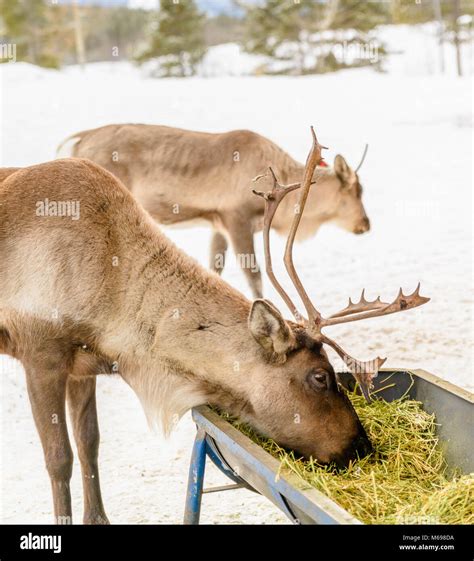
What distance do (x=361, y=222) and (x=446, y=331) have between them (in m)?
0.91

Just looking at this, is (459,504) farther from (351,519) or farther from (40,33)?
(40,33)

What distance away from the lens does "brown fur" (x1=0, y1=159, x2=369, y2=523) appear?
2.23 meters

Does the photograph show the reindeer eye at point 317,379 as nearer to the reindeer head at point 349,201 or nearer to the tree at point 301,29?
the reindeer head at point 349,201

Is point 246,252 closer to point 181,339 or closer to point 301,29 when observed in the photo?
point 181,339

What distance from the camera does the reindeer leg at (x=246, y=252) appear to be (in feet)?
15.3

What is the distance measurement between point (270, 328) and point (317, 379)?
185mm

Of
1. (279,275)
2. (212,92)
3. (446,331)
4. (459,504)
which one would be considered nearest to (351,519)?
(459,504)

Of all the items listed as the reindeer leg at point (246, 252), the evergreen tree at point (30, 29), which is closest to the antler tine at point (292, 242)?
the reindeer leg at point (246, 252)

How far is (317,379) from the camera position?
222cm

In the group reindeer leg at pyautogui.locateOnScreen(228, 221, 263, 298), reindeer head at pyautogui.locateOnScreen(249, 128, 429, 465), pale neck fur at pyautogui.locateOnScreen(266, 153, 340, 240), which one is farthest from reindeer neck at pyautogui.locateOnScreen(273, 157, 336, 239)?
reindeer head at pyautogui.locateOnScreen(249, 128, 429, 465)

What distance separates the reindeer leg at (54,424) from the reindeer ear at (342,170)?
109 inches

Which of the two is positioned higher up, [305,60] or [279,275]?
[305,60]

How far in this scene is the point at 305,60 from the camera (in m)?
11.9

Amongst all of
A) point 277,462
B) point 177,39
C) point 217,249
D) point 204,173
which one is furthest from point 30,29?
point 277,462
